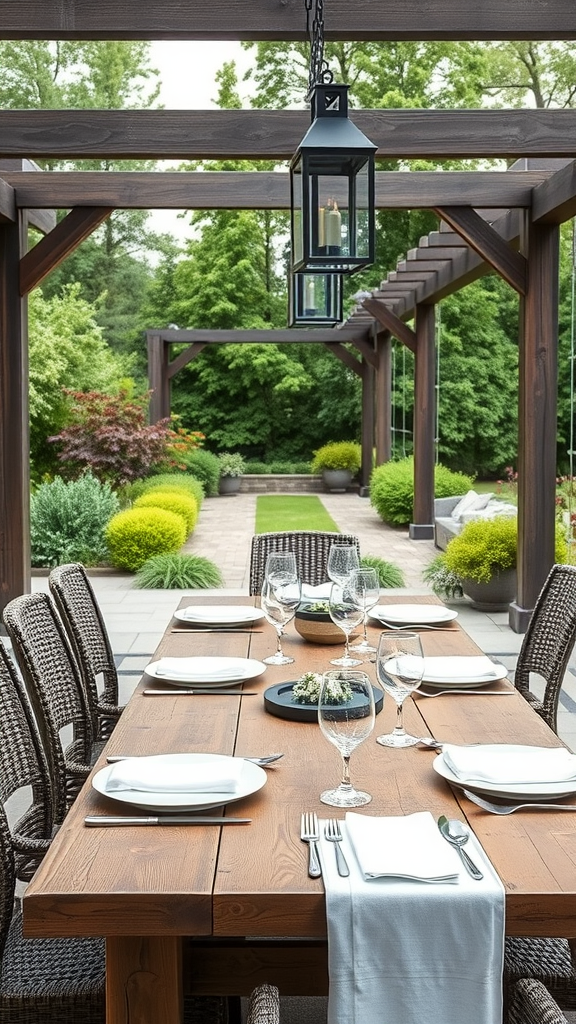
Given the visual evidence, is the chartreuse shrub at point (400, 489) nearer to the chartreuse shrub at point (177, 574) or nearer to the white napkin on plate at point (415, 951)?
the chartreuse shrub at point (177, 574)

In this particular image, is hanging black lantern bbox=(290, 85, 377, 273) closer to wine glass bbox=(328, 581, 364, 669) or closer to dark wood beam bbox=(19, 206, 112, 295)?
wine glass bbox=(328, 581, 364, 669)

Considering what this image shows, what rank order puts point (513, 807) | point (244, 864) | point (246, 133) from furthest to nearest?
point (246, 133)
point (513, 807)
point (244, 864)

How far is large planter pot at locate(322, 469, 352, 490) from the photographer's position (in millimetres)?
20641

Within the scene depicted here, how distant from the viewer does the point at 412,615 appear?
357 cm

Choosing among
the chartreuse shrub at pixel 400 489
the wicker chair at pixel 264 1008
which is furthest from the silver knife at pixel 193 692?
the chartreuse shrub at pixel 400 489

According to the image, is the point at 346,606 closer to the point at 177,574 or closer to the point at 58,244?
the point at 58,244

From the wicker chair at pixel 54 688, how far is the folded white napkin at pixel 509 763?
111cm

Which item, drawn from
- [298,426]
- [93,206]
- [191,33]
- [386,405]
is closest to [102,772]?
[191,33]

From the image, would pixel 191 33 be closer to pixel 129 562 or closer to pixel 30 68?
pixel 129 562

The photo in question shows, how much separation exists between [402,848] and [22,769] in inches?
43.3

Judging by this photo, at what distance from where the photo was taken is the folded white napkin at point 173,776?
1941mm

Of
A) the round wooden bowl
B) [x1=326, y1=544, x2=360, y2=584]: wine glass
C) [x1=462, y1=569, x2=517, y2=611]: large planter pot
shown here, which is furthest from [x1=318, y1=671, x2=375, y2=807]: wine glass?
[x1=462, y1=569, x2=517, y2=611]: large planter pot

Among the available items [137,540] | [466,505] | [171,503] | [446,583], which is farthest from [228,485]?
[446,583]

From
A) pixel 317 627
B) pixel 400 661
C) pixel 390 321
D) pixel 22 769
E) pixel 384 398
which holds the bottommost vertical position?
pixel 22 769
